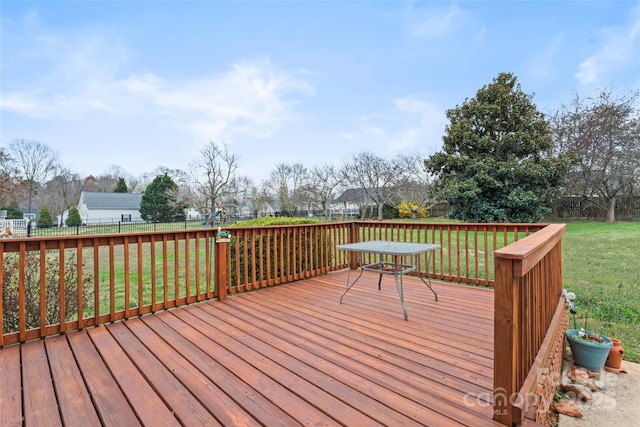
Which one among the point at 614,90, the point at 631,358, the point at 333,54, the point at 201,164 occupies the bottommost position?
the point at 631,358

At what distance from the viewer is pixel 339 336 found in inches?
94.4

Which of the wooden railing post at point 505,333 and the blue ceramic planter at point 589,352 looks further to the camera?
the blue ceramic planter at point 589,352

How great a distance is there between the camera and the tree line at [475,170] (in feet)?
33.4

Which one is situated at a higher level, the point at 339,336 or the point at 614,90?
the point at 614,90

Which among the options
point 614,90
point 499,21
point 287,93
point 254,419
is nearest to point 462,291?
point 254,419

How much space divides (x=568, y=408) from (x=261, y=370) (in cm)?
204

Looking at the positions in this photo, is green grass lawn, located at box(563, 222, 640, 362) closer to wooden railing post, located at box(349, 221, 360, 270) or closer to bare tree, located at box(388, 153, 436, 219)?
wooden railing post, located at box(349, 221, 360, 270)

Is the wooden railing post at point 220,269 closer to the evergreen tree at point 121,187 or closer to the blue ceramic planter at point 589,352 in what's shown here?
the blue ceramic planter at point 589,352

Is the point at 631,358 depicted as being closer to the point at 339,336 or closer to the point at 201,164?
the point at 339,336

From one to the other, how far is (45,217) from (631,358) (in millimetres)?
30568

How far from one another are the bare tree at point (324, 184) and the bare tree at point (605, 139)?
12084mm

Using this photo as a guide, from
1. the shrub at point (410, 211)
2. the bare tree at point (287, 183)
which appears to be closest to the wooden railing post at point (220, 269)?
the shrub at point (410, 211)

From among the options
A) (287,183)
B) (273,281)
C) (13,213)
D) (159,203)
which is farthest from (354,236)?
(13,213)

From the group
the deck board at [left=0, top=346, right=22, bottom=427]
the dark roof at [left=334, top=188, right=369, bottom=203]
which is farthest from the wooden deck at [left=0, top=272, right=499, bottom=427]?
the dark roof at [left=334, top=188, right=369, bottom=203]
